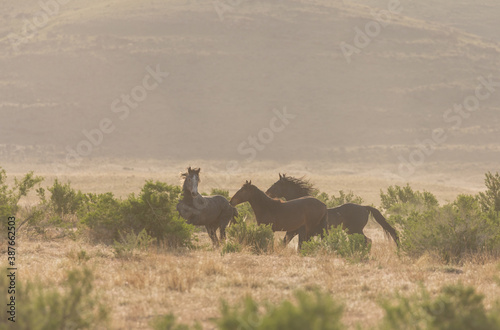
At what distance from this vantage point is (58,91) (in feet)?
290

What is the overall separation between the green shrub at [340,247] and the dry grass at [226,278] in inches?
11.1

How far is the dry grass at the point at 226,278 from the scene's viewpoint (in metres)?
7.30

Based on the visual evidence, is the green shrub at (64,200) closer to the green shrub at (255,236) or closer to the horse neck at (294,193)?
the horse neck at (294,193)

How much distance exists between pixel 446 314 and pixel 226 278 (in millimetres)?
4249

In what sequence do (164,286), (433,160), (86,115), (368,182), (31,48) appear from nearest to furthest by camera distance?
(164,286)
(368,182)
(433,160)
(86,115)
(31,48)

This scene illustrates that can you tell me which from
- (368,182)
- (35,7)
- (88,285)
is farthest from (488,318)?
(35,7)

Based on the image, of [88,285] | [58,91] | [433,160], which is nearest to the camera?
[88,285]

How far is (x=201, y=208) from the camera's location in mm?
13656

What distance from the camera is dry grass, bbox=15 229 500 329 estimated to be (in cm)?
730

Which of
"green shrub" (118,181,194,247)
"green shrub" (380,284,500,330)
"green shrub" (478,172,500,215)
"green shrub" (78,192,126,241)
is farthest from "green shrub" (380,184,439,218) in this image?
"green shrub" (380,284,500,330)

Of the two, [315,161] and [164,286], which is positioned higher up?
[315,161]

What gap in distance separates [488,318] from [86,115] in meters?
81.3

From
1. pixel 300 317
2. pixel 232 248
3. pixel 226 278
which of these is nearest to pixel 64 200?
pixel 232 248

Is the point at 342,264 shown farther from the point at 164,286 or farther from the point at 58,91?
the point at 58,91
